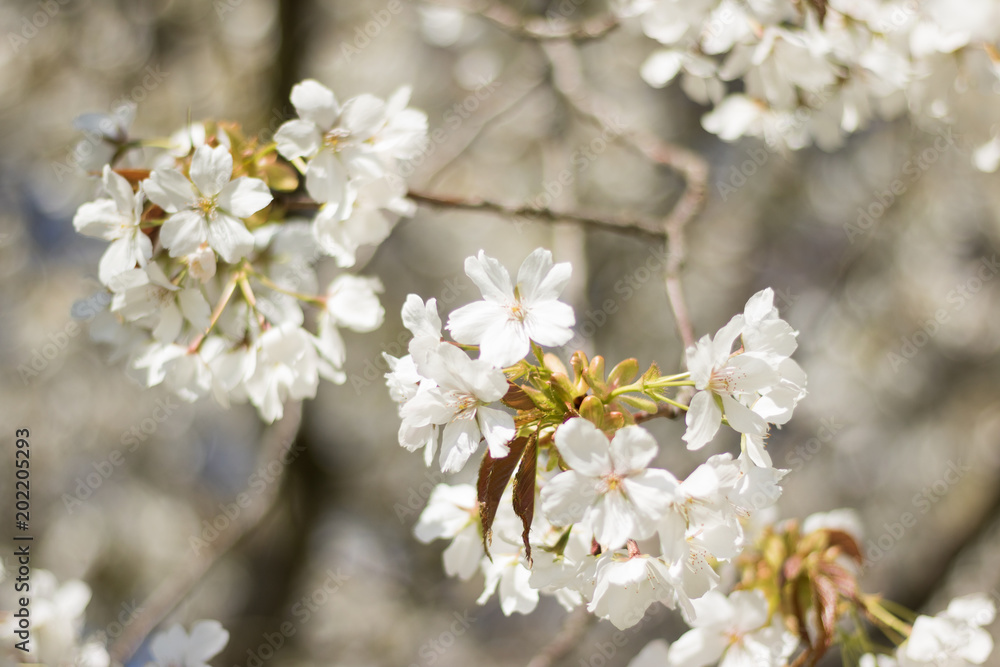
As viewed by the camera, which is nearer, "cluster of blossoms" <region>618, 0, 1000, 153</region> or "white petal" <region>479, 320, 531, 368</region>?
"white petal" <region>479, 320, 531, 368</region>

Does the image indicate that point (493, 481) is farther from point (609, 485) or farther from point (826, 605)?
point (826, 605)

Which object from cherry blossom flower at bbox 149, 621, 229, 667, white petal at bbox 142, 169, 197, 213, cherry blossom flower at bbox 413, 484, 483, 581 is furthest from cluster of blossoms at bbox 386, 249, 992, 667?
cherry blossom flower at bbox 149, 621, 229, 667

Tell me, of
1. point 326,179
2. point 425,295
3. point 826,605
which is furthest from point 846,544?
point 425,295

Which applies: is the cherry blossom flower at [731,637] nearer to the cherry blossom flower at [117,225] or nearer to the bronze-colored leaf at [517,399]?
the bronze-colored leaf at [517,399]

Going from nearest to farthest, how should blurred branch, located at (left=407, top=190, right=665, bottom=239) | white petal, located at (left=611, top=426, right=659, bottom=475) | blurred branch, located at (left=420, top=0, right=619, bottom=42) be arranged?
1. white petal, located at (left=611, top=426, right=659, bottom=475)
2. blurred branch, located at (left=407, top=190, right=665, bottom=239)
3. blurred branch, located at (left=420, top=0, right=619, bottom=42)

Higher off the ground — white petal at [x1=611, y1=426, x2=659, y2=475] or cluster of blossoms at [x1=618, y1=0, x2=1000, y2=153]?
cluster of blossoms at [x1=618, y1=0, x2=1000, y2=153]

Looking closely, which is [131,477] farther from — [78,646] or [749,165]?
[749,165]

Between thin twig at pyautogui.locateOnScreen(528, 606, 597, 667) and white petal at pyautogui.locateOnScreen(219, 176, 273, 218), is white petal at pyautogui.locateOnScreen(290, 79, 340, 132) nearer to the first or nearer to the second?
white petal at pyautogui.locateOnScreen(219, 176, 273, 218)
